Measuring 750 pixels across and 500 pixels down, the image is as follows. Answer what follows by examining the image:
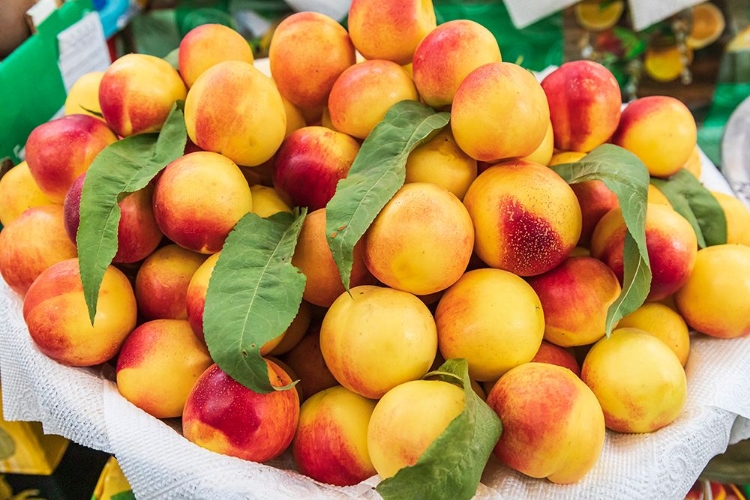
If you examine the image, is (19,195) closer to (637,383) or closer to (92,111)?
(92,111)

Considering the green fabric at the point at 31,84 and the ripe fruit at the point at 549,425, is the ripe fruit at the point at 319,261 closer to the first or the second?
the ripe fruit at the point at 549,425

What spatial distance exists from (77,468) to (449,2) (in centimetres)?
160

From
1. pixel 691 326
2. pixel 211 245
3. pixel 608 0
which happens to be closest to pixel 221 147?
pixel 211 245

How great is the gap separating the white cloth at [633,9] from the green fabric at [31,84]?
119 cm

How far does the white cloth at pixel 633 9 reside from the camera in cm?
173


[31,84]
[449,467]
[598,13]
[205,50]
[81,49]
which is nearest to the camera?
[449,467]

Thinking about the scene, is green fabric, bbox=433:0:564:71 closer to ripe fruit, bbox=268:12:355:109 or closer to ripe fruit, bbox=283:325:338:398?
ripe fruit, bbox=268:12:355:109

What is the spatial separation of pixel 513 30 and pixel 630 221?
4.73 ft

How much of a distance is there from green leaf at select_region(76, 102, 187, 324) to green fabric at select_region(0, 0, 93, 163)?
17.7 inches

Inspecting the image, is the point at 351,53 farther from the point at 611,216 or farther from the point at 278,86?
the point at 611,216

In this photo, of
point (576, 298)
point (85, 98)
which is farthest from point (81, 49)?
point (576, 298)

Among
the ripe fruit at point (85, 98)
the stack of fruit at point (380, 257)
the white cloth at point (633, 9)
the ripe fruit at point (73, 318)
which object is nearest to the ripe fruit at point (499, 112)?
the stack of fruit at point (380, 257)

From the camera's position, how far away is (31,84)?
3.78ft

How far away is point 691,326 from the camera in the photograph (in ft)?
2.63
